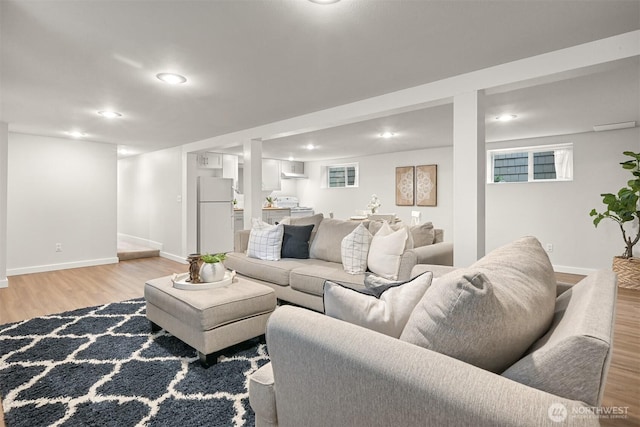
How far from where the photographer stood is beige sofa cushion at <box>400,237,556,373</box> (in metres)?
0.89

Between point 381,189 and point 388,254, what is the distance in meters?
4.98

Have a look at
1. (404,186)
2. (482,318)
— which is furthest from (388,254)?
(404,186)

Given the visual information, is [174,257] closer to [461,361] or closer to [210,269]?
[210,269]

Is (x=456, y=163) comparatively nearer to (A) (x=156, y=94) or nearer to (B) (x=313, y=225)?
(B) (x=313, y=225)

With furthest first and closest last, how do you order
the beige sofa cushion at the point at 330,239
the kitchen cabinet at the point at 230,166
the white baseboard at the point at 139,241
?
the kitchen cabinet at the point at 230,166
the white baseboard at the point at 139,241
the beige sofa cushion at the point at 330,239

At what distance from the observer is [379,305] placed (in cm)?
120

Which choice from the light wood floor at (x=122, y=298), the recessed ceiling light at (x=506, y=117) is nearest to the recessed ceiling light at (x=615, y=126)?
the recessed ceiling light at (x=506, y=117)

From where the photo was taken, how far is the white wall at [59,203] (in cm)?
529

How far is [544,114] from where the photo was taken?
4.21 metres

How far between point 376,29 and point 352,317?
5.89 ft

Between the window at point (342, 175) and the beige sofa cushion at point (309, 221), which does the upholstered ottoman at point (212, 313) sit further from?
the window at point (342, 175)

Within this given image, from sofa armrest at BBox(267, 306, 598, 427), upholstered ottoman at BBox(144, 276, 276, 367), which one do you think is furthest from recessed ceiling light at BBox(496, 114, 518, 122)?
sofa armrest at BBox(267, 306, 598, 427)

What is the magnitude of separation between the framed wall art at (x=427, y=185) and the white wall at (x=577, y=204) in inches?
49.5

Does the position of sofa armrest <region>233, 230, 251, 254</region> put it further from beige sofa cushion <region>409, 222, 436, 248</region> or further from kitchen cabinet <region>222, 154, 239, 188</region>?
kitchen cabinet <region>222, 154, 239, 188</region>
